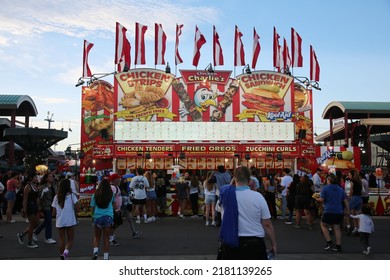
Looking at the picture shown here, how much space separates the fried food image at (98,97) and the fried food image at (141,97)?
3.57 feet

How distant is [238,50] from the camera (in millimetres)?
24016

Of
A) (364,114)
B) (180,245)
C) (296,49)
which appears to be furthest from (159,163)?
(364,114)

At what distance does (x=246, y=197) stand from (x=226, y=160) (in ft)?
55.8

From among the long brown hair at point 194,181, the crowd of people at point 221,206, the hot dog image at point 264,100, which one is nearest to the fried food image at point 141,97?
the hot dog image at point 264,100

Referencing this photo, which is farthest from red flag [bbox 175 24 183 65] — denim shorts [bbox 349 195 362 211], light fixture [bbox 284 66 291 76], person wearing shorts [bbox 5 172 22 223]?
denim shorts [bbox 349 195 362 211]

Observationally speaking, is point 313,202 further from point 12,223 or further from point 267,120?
point 267,120

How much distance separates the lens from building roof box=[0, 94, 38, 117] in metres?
32.5

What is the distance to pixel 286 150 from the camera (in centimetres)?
2025

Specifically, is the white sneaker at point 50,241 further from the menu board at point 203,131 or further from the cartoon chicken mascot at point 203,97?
the cartoon chicken mascot at point 203,97

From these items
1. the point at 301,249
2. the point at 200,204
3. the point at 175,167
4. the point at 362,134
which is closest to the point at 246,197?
the point at 301,249

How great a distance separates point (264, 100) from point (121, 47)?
334 inches

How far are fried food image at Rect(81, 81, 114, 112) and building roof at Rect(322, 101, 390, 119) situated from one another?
21510 mm

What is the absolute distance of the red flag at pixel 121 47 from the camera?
909 inches
